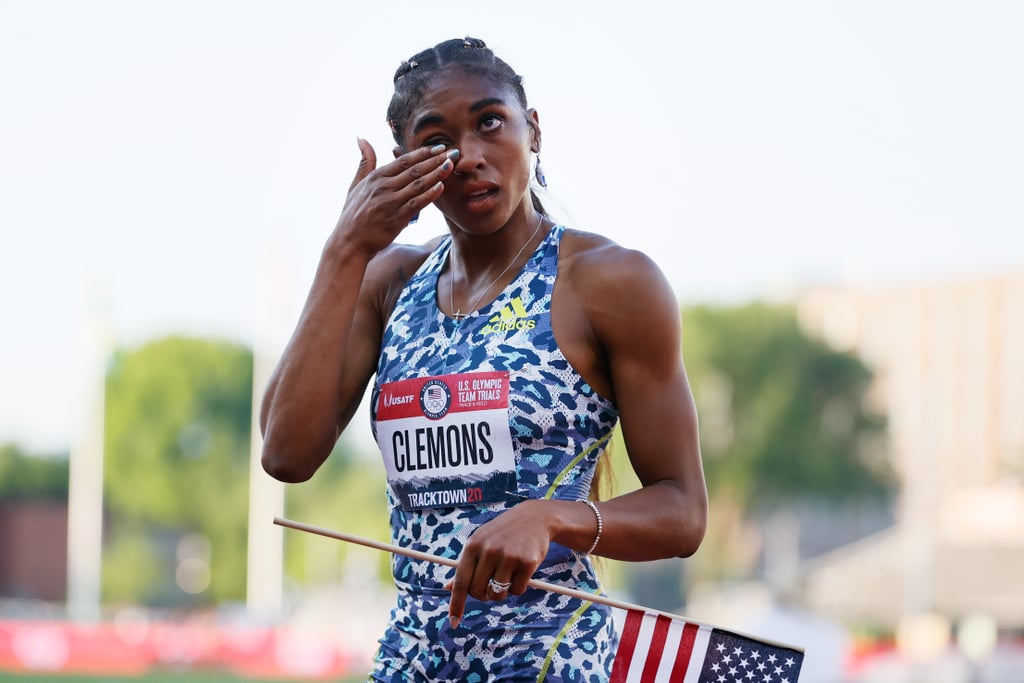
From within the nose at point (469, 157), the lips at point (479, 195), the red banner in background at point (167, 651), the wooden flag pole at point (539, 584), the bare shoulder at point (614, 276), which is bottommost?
the red banner in background at point (167, 651)

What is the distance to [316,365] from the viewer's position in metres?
3.17

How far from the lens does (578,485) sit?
303 cm

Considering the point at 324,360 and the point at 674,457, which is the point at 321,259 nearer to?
the point at 324,360

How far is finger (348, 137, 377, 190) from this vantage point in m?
3.30

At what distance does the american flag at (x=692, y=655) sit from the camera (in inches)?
111

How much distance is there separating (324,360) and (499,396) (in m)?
0.40

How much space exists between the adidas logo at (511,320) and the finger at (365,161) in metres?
0.44

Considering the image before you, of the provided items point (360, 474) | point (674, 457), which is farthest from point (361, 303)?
point (360, 474)

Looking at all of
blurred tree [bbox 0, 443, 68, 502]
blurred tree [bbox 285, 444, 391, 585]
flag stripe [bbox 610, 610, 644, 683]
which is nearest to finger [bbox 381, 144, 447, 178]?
flag stripe [bbox 610, 610, 644, 683]

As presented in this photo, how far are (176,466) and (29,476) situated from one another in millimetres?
10171

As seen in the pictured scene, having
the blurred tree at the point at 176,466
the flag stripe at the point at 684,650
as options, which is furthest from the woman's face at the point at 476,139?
the blurred tree at the point at 176,466

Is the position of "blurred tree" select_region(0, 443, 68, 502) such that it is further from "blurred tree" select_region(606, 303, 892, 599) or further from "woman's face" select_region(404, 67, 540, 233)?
"woman's face" select_region(404, 67, 540, 233)

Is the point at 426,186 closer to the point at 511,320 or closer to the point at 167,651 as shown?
the point at 511,320

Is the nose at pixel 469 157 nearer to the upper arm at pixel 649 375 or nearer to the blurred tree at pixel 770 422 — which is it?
the upper arm at pixel 649 375
